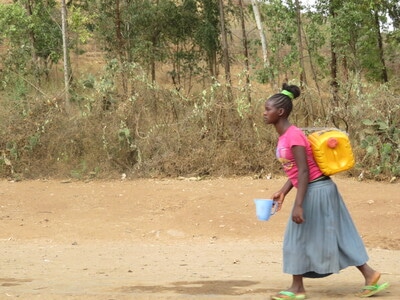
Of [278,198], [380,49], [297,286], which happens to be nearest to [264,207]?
[278,198]

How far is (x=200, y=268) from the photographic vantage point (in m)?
7.27

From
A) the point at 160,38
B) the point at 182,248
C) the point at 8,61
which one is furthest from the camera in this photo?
the point at 160,38

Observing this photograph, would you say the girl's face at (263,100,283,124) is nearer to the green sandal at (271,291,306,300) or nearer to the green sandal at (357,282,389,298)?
the green sandal at (271,291,306,300)

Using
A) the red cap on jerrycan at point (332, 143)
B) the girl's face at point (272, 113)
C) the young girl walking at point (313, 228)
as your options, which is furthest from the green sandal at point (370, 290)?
the girl's face at point (272, 113)

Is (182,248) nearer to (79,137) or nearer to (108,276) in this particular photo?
(108,276)

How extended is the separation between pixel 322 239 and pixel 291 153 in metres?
0.65

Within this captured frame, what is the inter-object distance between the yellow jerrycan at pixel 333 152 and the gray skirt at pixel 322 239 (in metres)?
0.15

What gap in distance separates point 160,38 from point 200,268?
22411 mm

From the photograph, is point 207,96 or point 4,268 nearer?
point 4,268

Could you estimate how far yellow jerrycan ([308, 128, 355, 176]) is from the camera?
495cm

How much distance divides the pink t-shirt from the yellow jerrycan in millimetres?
53

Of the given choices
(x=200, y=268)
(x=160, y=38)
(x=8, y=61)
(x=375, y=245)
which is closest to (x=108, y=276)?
(x=200, y=268)

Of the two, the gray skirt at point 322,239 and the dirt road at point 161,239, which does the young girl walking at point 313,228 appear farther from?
the dirt road at point 161,239

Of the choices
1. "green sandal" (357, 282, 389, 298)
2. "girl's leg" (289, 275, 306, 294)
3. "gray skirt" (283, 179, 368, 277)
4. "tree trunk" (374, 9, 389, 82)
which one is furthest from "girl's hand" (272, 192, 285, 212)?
"tree trunk" (374, 9, 389, 82)
